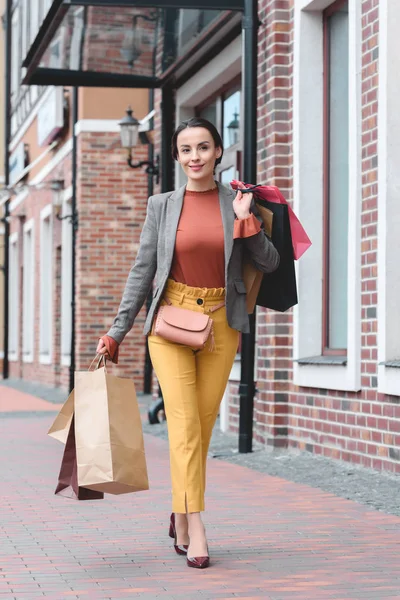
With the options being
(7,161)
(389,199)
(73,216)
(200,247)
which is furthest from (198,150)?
(7,161)

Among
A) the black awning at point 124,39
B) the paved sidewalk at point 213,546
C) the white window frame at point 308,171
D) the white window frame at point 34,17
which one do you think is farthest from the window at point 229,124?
the white window frame at point 34,17

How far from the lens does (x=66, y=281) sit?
2264 cm

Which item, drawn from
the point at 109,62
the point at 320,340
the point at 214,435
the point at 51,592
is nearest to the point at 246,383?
the point at 320,340

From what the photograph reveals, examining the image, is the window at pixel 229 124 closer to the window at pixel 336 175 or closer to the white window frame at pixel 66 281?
the window at pixel 336 175

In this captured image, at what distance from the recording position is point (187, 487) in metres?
5.68

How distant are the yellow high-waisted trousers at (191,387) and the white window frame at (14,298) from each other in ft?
80.3

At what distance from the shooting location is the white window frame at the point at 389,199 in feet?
28.2

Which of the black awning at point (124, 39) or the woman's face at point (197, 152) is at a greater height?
the black awning at point (124, 39)

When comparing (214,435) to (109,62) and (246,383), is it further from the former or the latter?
(109,62)

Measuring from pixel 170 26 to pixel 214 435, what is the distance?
373 cm

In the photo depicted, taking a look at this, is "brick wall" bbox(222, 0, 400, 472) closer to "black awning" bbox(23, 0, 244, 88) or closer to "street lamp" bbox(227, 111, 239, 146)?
"black awning" bbox(23, 0, 244, 88)

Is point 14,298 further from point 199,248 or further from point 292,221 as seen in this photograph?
point 199,248

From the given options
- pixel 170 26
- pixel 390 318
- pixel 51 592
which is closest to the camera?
pixel 51 592

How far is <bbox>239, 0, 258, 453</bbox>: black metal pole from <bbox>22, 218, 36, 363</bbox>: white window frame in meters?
16.5
